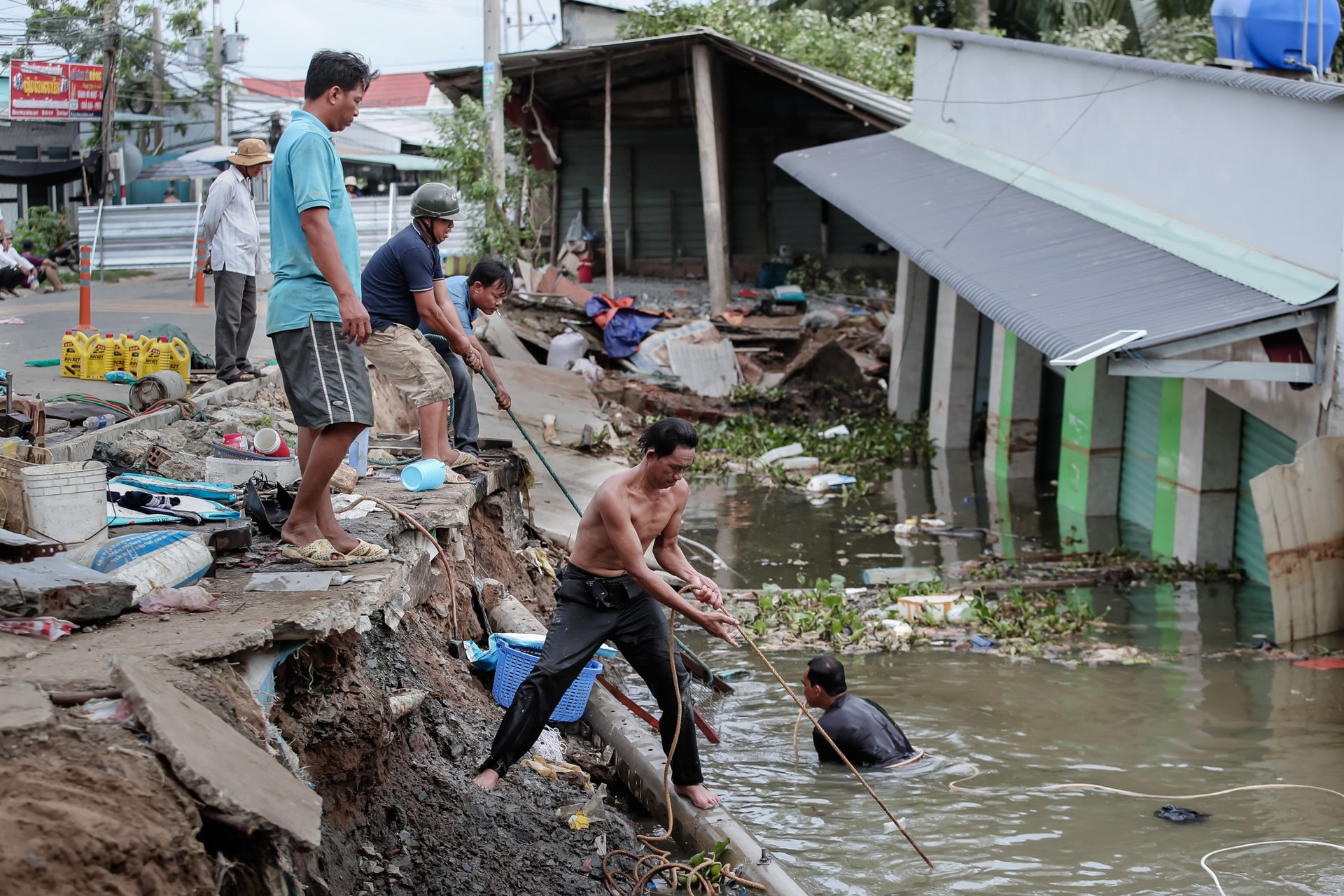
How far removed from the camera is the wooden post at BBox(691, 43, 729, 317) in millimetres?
19641

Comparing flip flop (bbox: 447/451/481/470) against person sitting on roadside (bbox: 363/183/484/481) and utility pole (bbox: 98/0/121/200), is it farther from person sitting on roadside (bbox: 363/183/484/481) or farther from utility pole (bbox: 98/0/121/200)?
utility pole (bbox: 98/0/121/200)

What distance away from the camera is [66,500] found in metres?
4.88

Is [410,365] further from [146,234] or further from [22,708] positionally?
[146,234]

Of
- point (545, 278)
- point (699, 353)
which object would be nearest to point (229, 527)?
point (699, 353)

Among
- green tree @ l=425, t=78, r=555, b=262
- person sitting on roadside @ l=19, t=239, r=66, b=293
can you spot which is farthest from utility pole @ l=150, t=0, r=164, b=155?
green tree @ l=425, t=78, r=555, b=262

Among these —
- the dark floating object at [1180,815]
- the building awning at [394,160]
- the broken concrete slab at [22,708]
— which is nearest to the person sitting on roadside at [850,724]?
the dark floating object at [1180,815]

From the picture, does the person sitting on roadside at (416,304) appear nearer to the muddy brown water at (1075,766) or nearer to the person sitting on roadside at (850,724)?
the person sitting on roadside at (850,724)

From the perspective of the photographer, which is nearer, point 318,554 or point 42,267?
point 318,554

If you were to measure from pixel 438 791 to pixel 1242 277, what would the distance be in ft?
24.0

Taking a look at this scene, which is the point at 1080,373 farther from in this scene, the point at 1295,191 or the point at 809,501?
the point at 1295,191

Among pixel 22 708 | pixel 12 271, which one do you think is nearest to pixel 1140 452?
pixel 22 708

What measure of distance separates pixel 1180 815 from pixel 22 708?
213 inches

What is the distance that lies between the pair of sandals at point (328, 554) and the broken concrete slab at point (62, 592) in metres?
0.84

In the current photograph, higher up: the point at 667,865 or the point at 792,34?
the point at 792,34
